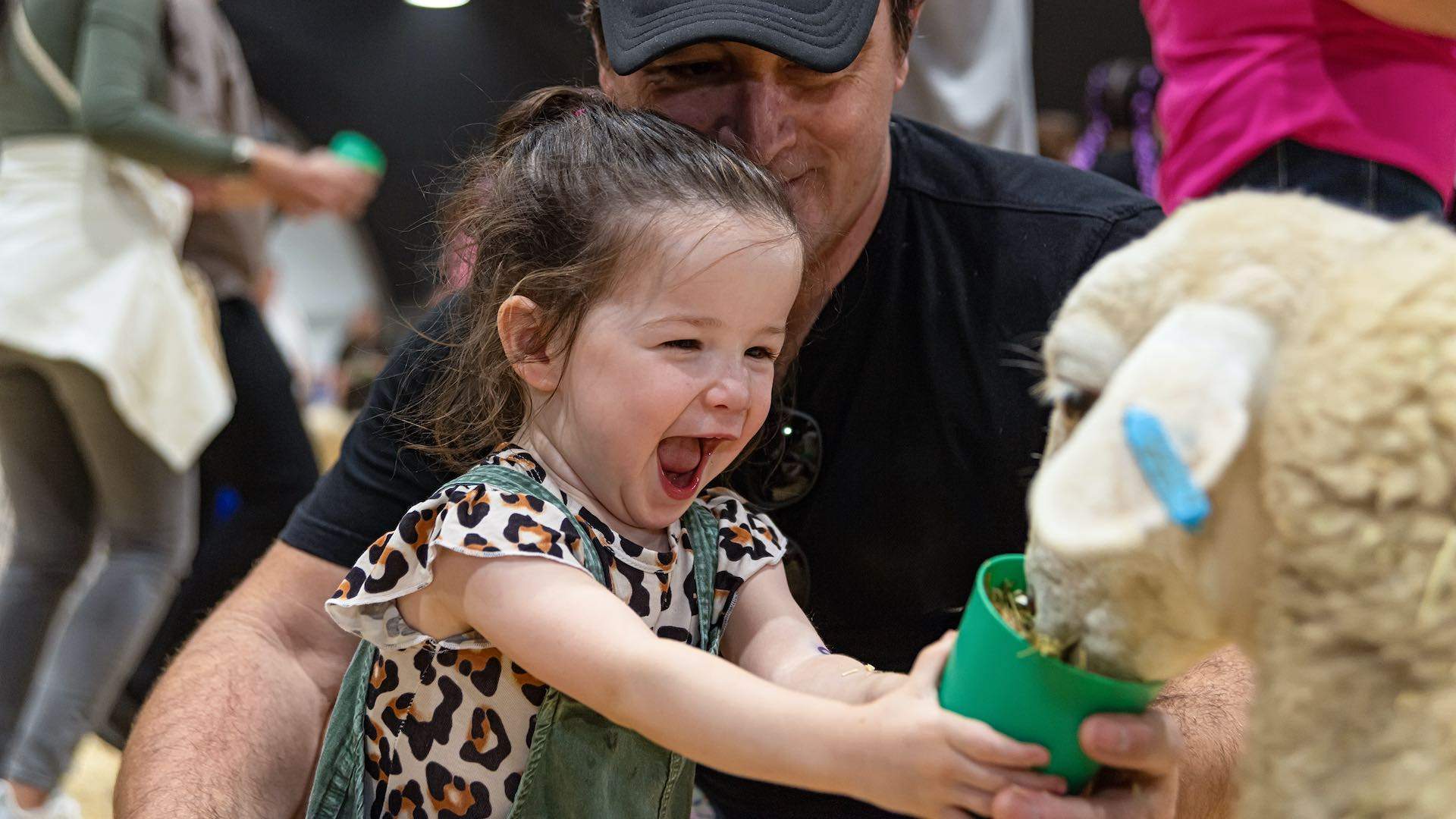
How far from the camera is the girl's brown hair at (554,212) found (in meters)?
1.00

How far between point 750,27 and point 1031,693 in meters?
0.66

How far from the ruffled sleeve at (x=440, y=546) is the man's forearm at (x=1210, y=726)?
1.52 feet

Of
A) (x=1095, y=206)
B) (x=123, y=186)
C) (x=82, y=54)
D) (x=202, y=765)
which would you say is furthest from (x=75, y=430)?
(x=1095, y=206)

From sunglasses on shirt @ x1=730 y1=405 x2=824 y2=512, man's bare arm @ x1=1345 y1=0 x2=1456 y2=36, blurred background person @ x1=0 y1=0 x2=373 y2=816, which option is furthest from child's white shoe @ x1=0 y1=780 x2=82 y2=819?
man's bare arm @ x1=1345 y1=0 x2=1456 y2=36

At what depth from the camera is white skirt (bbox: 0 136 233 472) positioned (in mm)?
1938

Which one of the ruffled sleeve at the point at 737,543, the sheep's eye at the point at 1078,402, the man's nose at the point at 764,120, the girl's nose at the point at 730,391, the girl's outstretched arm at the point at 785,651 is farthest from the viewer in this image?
the man's nose at the point at 764,120

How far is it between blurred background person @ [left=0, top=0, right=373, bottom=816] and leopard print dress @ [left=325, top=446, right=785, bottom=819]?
121 cm

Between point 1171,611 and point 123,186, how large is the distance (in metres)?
1.94

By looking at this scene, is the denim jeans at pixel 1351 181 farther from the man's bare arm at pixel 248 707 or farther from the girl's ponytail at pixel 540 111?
the man's bare arm at pixel 248 707

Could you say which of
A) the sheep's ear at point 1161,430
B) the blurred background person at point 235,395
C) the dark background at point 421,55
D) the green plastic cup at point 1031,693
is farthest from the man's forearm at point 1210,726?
the dark background at point 421,55

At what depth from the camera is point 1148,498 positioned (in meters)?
0.57

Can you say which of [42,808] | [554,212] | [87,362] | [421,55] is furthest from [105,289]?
[421,55]

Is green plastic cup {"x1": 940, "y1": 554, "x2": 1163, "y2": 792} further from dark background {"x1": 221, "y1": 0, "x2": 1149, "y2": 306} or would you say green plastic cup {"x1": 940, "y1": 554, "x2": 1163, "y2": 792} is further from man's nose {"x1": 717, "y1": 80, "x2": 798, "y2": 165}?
dark background {"x1": 221, "y1": 0, "x2": 1149, "y2": 306}

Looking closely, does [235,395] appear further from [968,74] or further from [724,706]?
[724,706]
